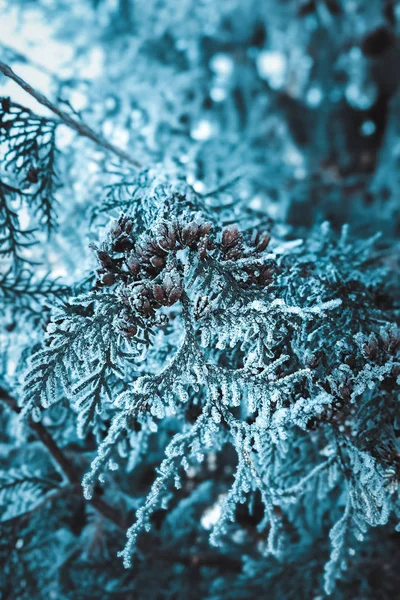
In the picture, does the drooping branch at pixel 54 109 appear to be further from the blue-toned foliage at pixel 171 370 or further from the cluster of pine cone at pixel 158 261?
the cluster of pine cone at pixel 158 261

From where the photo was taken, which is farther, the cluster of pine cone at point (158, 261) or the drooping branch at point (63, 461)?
the drooping branch at point (63, 461)

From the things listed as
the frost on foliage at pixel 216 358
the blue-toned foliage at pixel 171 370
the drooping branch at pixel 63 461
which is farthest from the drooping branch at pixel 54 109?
the drooping branch at pixel 63 461

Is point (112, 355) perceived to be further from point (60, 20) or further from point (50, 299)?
point (60, 20)

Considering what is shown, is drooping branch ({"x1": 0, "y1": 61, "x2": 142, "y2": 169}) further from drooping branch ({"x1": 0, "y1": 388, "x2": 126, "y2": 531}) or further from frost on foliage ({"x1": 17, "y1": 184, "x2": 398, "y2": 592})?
drooping branch ({"x1": 0, "y1": 388, "x2": 126, "y2": 531})

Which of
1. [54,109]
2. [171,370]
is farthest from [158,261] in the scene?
[54,109]

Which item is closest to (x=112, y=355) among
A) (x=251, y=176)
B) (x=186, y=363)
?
(x=186, y=363)

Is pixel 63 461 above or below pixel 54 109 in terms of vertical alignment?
below

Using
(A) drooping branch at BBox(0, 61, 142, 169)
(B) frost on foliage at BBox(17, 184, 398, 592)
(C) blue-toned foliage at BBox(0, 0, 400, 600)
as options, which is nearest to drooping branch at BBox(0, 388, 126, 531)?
(C) blue-toned foliage at BBox(0, 0, 400, 600)

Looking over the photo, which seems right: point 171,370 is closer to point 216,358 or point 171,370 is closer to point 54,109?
point 216,358

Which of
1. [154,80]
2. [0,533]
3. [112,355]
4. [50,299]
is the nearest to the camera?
[112,355]

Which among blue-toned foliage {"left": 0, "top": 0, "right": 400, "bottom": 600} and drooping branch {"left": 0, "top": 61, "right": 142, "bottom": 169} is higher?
drooping branch {"left": 0, "top": 61, "right": 142, "bottom": 169}

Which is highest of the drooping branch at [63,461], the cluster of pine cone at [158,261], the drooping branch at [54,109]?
the drooping branch at [54,109]
